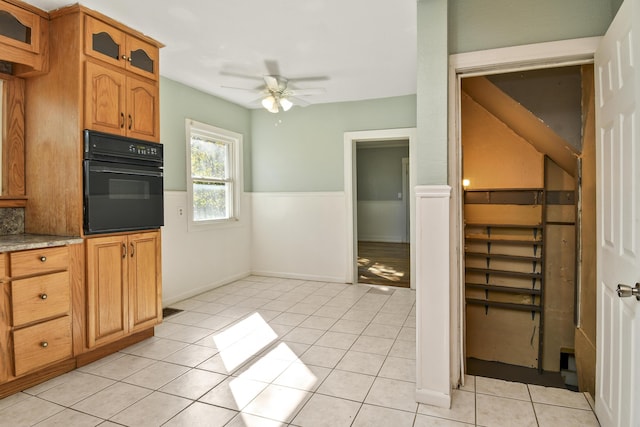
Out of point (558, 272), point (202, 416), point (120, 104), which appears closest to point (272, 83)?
point (120, 104)

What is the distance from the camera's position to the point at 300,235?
523cm

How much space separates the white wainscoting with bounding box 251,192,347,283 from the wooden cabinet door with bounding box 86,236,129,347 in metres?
2.74

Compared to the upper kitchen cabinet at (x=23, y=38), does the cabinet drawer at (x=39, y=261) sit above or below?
below

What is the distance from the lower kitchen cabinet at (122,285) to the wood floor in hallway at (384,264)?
9.74 ft

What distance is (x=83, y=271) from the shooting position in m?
2.49

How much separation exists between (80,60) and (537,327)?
191 inches

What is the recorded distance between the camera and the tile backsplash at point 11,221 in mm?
2609

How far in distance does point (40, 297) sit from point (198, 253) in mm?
2202

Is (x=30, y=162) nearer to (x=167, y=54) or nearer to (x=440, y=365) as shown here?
(x=167, y=54)

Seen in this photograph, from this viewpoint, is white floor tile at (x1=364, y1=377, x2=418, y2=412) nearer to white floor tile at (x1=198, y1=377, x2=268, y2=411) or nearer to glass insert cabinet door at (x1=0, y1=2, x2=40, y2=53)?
white floor tile at (x1=198, y1=377, x2=268, y2=411)

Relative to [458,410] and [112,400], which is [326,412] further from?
[112,400]

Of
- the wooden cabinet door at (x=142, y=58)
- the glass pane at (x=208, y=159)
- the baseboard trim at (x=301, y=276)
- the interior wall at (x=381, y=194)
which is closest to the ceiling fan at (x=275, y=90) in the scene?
the wooden cabinet door at (x=142, y=58)

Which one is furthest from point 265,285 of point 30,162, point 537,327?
point 537,327

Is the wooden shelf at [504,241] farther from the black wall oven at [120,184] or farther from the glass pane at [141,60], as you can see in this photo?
the glass pane at [141,60]
